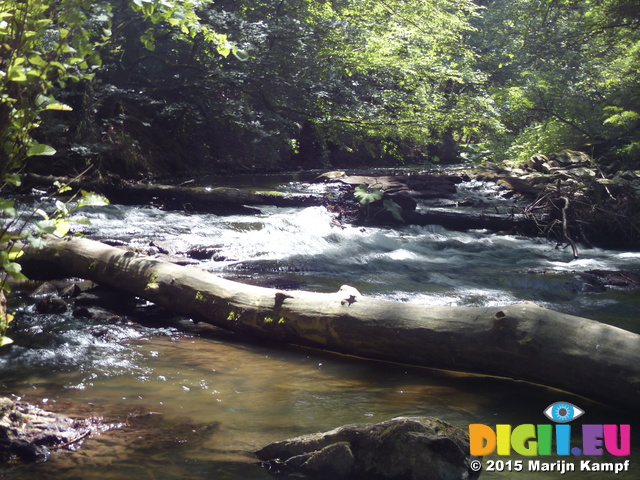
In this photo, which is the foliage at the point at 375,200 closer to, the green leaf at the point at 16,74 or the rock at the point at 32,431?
the rock at the point at 32,431

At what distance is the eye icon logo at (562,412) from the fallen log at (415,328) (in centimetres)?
12

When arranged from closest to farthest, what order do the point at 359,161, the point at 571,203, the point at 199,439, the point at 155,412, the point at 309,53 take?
the point at 199,439
the point at 155,412
the point at 571,203
the point at 309,53
the point at 359,161

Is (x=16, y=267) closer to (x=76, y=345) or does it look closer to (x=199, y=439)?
(x=199, y=439)

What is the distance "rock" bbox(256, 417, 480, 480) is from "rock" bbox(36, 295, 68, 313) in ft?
11.3

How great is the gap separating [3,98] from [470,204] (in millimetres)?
11568

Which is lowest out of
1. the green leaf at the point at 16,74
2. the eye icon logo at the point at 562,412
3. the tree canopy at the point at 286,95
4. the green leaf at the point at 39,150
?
the eye icon logo at the point at 562,412

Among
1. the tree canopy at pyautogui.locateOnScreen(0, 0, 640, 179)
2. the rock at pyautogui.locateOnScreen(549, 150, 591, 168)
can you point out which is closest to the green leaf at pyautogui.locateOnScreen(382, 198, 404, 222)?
the tree canopy at pyautogui.locateOnScreen(0, 0, 640, 179)

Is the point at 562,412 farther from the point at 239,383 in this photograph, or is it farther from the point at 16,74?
the point at 16,74

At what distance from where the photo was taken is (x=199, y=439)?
3.10m

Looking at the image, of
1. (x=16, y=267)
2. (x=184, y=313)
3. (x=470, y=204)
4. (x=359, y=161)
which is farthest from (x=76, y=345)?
(x=359, y=161)

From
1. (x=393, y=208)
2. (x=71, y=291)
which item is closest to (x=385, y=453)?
(x=71, y=291)

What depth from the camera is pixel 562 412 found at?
3.68 m

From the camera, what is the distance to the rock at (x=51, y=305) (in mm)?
5470
